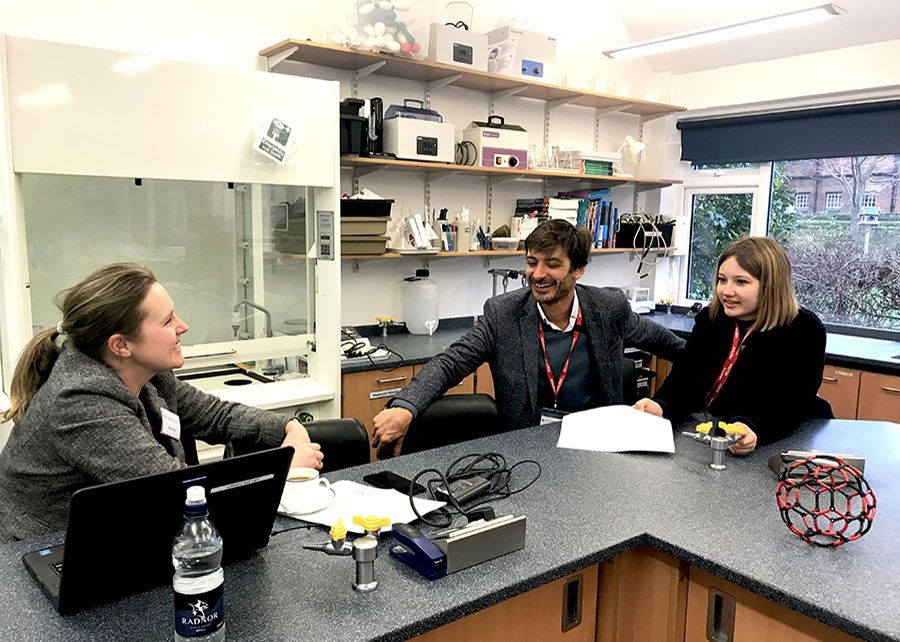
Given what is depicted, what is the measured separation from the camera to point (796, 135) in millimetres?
4398

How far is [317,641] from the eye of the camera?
41.4 inches

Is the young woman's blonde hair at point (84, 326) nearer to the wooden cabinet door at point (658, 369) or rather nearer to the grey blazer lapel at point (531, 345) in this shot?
the grey blazer lapel at point (531, 345)

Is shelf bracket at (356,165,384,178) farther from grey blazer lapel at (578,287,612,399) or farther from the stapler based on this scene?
the stapler

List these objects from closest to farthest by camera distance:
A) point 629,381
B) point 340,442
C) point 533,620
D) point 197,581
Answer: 1. point 197,581
2. point 533,620
3. point 340,442
4. point 629,381

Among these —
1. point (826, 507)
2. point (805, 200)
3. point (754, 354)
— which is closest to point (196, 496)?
point (826, 507)

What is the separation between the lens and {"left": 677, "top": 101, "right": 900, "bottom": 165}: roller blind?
159 inches

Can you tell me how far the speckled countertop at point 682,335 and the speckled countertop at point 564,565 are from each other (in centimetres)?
149

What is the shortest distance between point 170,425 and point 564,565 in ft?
3.25

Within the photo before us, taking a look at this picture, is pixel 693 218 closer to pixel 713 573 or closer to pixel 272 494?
pixel 713 573

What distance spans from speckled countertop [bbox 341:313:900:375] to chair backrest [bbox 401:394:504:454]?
105 cm

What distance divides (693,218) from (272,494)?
184 inches

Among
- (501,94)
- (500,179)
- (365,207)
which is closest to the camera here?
(365,207)

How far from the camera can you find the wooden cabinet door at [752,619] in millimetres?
1256

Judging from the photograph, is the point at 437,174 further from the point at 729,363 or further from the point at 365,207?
the point at 729,363
